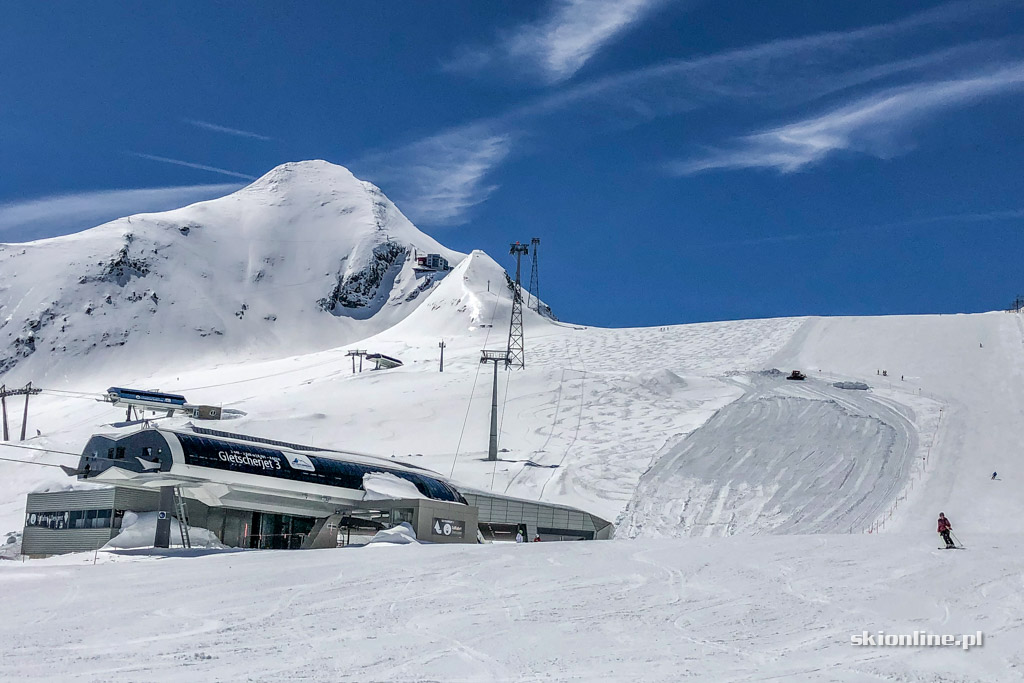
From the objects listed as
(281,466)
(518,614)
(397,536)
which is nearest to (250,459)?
(281,466)

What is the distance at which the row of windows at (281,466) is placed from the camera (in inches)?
1246

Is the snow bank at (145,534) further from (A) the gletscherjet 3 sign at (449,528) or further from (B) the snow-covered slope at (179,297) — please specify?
(B) the snow-covered slope at (179,297)

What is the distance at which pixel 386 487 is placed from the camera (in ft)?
117

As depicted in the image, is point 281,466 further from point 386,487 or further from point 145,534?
point 145,534

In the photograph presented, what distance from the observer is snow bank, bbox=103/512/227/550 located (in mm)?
29625

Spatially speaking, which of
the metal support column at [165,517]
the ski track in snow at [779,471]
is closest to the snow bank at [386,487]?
the metal support column at [165,517]

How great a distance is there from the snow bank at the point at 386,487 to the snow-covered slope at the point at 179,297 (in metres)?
117

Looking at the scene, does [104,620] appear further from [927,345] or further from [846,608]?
[927,345]

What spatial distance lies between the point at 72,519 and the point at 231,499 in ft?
17.8

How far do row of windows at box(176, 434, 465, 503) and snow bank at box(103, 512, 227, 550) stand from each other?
2.26 metres

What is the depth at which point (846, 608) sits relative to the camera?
1644cm

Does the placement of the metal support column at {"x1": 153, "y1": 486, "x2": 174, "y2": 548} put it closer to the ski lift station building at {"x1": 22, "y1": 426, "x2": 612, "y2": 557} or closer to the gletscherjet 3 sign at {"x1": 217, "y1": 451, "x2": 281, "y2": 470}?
the ski lift station building at {"x1": 22, "y1": 426, "x2": 612, "y2": 557}

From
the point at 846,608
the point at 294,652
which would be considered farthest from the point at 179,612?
the point at 846,608

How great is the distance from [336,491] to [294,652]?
22671 millimetres
